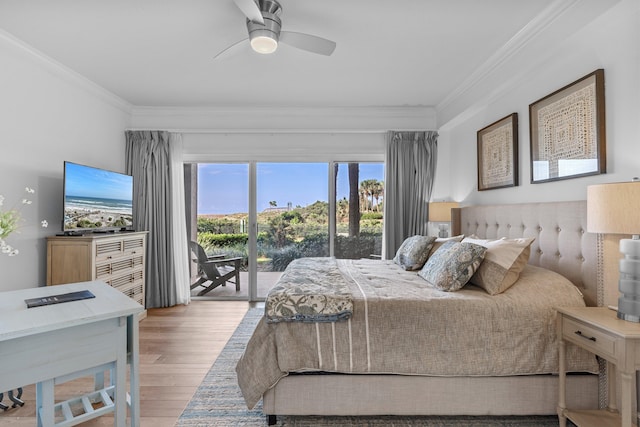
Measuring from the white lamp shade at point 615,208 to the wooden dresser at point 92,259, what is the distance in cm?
373

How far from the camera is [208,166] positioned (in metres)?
4.58

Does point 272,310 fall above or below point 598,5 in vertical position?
below

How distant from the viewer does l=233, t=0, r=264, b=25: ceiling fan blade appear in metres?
1.89

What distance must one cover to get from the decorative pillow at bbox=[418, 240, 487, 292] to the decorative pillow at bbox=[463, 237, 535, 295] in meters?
0.06

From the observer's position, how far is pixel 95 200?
3.43 meters

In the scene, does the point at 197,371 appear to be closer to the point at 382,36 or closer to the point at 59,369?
the point at 59,369

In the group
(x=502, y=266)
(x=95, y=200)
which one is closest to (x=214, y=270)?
(x=95, y=200)

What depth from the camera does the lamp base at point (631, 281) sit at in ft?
5.13

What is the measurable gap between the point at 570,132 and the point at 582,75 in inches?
14.3

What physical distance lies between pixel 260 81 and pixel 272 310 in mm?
2516

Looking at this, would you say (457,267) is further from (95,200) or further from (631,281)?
(95,200)

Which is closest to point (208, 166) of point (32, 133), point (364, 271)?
point (32, 133)

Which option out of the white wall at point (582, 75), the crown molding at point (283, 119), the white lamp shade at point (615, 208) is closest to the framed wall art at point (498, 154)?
the white wall at point (582, 75)

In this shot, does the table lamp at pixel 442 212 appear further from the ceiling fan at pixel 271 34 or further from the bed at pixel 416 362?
the ceiling fan at pixel 271 34
